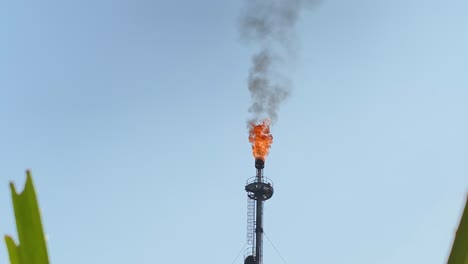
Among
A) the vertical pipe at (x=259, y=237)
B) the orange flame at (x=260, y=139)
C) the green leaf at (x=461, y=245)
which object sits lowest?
the green leaf at (x=461, y=245)

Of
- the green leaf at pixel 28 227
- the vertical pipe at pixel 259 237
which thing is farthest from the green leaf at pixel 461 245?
the vertical pipe at pixel 259 237

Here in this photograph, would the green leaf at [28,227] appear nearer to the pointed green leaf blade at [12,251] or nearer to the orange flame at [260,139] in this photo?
the pointed green leaf blade at [12,251]

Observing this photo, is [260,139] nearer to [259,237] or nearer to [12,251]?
[259,237]

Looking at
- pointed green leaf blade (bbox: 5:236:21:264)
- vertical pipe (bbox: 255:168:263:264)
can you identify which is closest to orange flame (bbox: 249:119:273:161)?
vertical pipe (bbox: 255:168:263:264)

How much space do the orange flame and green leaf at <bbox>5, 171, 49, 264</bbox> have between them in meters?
43.9

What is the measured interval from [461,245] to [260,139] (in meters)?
45.2

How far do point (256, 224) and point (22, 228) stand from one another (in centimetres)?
4146

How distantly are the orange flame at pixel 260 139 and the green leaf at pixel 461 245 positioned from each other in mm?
43913

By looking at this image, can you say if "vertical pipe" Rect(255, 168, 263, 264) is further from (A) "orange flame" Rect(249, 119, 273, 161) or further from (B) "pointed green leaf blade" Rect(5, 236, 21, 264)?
(B) "pointed green leaf blade" Rect(5, 236, 21, 264)

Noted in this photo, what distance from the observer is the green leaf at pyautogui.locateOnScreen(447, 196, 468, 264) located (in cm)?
74

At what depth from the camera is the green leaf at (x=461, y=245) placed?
74cm

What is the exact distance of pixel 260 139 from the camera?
45.9 m

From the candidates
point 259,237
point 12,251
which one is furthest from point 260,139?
point 12,251

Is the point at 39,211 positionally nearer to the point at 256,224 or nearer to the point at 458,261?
the point at 458,261
